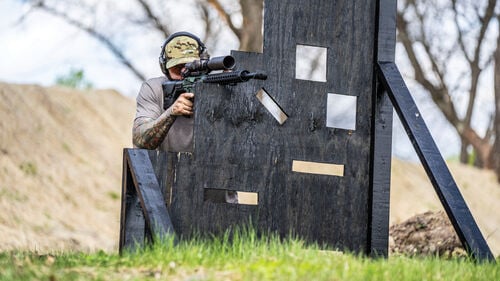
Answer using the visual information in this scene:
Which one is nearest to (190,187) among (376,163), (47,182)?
(376,163)

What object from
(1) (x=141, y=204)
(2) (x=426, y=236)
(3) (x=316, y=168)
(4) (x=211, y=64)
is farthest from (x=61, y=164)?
(1) (x=141, y=204)

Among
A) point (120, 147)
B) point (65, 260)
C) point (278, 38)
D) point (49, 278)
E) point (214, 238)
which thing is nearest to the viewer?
point (49, 278)

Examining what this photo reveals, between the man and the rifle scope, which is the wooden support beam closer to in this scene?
the man

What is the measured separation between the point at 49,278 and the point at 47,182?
41.3 feet

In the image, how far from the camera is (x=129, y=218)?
23.8ft

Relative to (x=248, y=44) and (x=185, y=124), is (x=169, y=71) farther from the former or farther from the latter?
(x=248, y=44)

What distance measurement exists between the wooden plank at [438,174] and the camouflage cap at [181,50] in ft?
5.04

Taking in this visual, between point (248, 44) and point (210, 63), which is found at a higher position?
point (248, 44)

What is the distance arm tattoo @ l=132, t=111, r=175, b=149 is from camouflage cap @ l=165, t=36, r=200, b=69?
55 cm

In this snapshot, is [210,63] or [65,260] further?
[210,63]

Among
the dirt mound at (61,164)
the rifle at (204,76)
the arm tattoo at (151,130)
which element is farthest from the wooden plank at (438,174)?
the dirt mound at (61,164)

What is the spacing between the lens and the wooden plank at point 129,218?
23.7 ft

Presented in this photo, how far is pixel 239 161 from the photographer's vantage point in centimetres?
759

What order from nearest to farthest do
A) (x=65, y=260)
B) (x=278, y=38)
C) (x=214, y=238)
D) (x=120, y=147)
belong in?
(x=65, y=260), (x=214, y=238), (x=278, y=38), (x=120, y=147)
